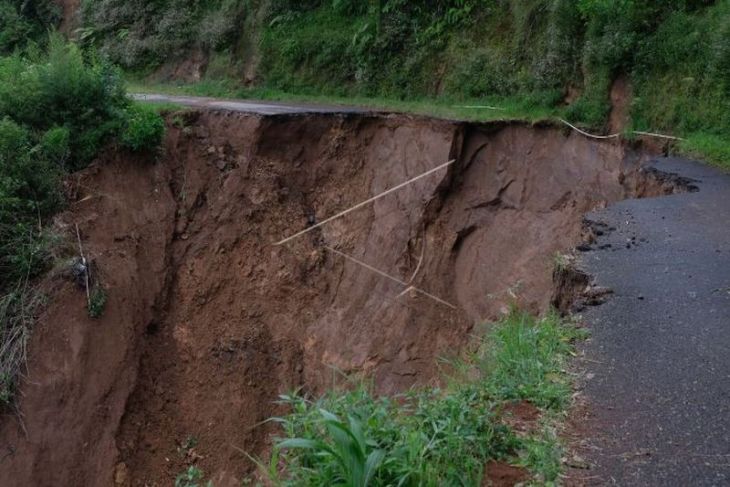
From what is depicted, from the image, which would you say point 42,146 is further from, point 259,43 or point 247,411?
point 259,43

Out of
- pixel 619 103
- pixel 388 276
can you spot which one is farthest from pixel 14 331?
pixel 619 103

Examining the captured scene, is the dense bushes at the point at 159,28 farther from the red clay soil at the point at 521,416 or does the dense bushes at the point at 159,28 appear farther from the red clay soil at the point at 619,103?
the red clay soil at the point at 521,416

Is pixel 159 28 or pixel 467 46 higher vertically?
pixel 467 46

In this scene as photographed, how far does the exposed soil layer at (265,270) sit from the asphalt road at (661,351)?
2.69 meters

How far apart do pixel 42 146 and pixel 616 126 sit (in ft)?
30.3

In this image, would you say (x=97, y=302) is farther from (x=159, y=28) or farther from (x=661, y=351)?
(x=159, y=28)

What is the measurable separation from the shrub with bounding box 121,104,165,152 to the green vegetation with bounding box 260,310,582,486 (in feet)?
30.6

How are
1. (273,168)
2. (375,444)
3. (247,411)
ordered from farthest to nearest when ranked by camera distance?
(273,168) < (247,411) < (375,444)

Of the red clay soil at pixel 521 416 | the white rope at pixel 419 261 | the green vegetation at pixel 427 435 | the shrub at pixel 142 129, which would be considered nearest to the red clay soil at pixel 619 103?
the white rope at pixel 419 261

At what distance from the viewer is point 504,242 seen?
1224 centimetres

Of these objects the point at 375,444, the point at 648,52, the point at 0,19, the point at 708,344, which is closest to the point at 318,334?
the point at 648,52

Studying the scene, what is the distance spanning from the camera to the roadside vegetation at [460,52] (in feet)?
38.9

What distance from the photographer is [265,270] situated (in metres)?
12.9

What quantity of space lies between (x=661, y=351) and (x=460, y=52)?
11.8 m
